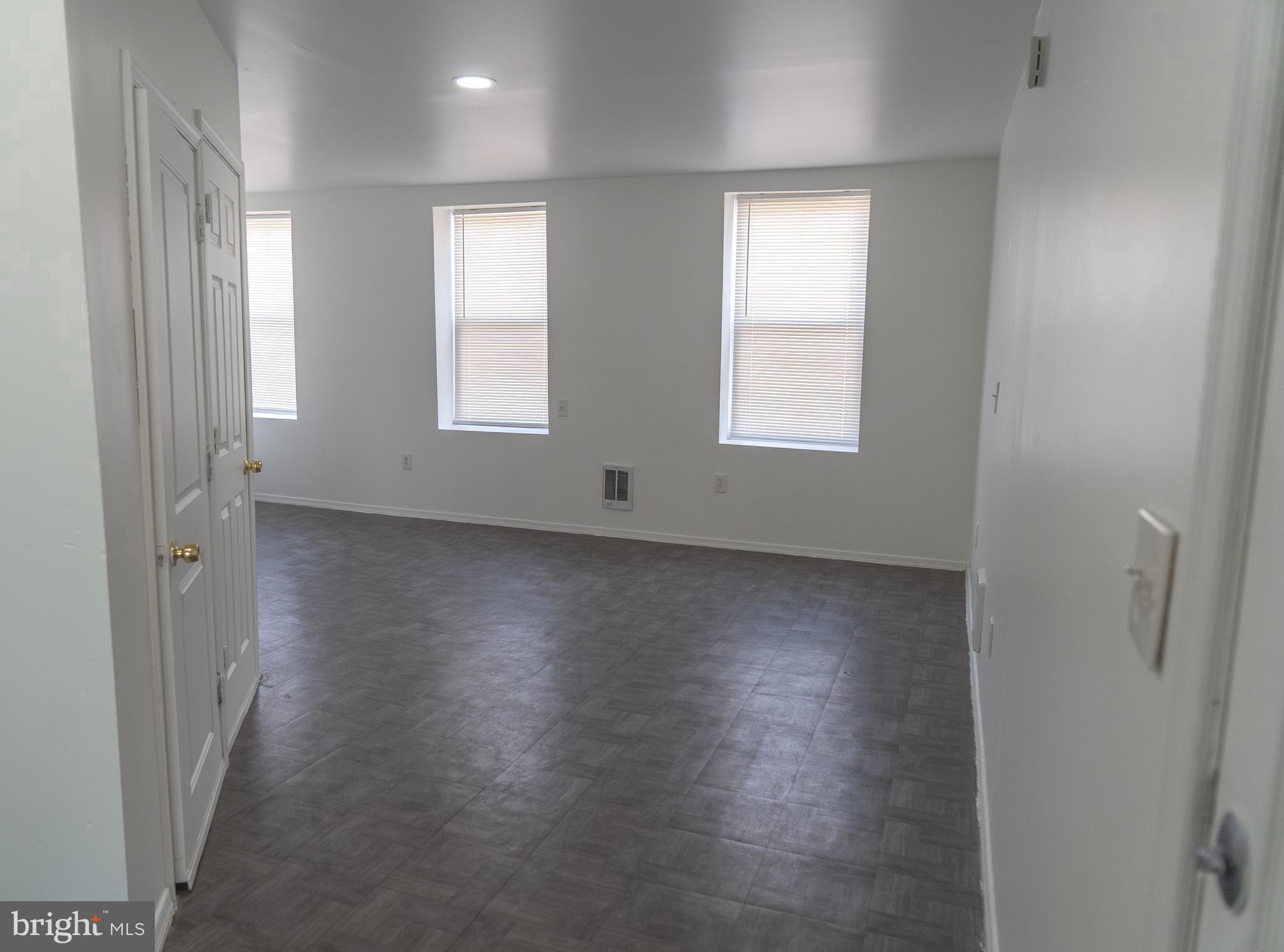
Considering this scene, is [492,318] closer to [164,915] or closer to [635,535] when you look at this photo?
[635,535]

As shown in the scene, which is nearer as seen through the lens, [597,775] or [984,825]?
[984,825]

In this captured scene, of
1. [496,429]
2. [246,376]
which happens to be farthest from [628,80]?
[496,429]

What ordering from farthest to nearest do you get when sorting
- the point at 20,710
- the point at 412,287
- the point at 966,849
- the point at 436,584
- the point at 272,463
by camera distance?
the point at 272,463 → the point at 412,287 → the point at 436,584 → the point at 966,849 → the point at 20,710

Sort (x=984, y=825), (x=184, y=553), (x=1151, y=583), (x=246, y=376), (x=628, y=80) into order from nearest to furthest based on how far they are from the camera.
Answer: (x=1151, y=583)
(x=184, y=553)
(x=984, y=825)
(x=246, y=376)
(x=628, y=80)

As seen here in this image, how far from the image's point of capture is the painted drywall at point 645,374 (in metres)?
5.27

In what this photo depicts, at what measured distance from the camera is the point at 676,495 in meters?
5.95

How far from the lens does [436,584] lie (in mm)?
4945

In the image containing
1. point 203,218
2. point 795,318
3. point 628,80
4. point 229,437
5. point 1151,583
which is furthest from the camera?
point 795,318

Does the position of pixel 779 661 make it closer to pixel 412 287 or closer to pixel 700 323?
pixel 700 323

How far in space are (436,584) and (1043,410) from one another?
3.71 m

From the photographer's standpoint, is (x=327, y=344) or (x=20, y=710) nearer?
(x=20, y=710)

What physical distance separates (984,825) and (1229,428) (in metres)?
2.10

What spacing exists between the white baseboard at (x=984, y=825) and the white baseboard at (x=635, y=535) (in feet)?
6.83

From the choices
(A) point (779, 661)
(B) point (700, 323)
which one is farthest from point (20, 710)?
(B) point (700, 323)
